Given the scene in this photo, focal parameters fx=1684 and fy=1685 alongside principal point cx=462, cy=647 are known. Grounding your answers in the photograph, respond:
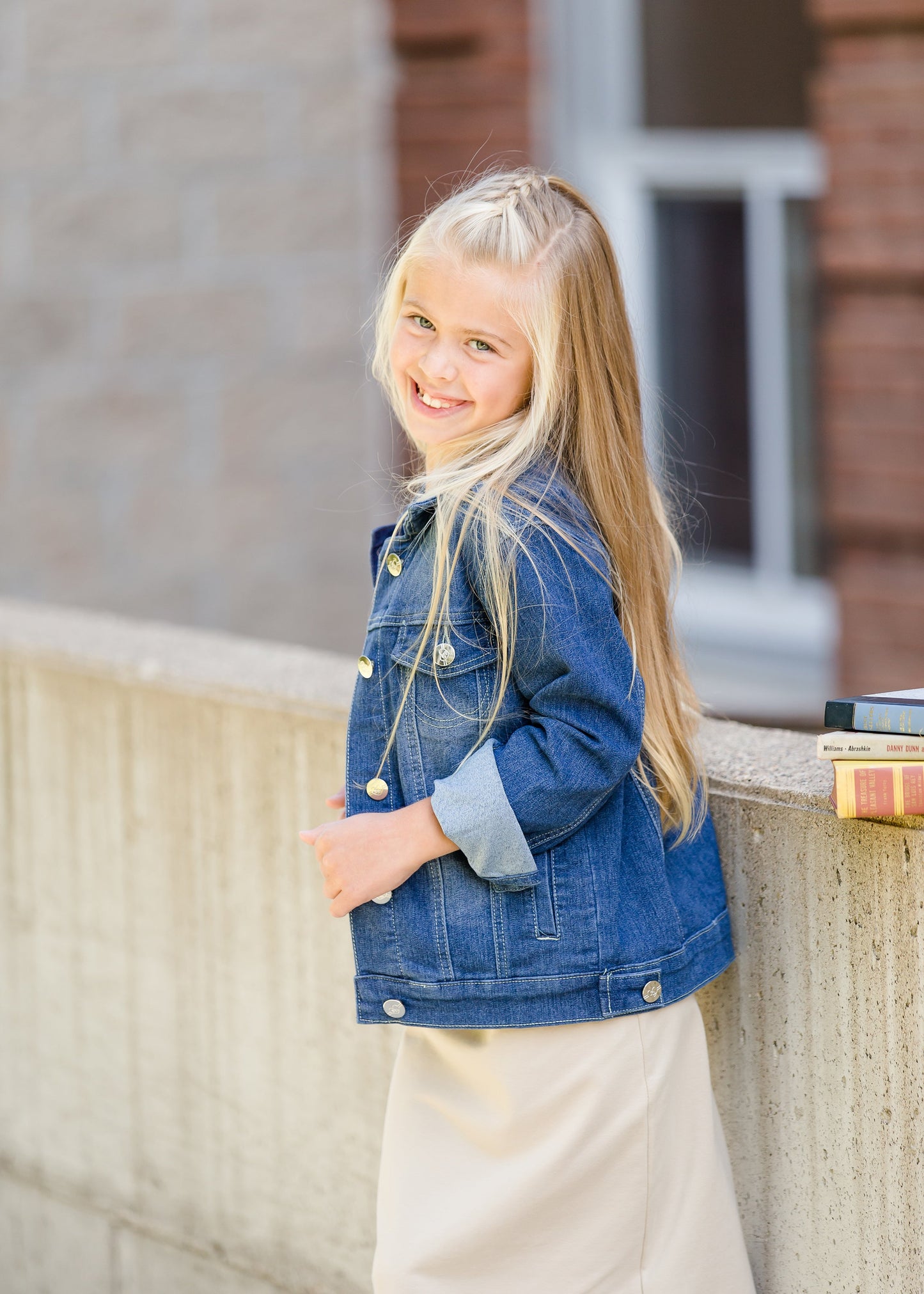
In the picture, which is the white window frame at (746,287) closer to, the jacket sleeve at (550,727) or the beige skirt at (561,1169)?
the beige skirt at (561,1169)

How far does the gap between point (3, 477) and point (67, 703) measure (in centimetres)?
260

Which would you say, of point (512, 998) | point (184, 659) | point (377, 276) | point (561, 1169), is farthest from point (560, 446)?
point (377, 276)

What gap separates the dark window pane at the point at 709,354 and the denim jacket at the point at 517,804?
4282 millimetres

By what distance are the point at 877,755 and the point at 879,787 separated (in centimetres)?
4

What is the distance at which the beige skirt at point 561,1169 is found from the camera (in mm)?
1879

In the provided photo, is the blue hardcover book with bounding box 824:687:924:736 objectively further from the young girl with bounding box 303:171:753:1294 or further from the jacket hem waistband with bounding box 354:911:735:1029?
the jacket hem waistband with bounding box 354:911:735:1029

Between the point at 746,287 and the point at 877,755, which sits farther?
the point at 746,287

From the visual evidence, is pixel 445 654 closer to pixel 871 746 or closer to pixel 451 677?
pixel 451 677

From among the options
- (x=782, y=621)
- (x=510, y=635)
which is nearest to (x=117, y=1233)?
(x=510, y=635)

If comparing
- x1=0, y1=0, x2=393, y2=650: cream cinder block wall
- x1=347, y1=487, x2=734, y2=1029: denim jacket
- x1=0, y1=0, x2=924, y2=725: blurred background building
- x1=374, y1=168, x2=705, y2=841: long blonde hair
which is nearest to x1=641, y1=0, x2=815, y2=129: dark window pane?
x1=0, y1=0, x2=924, y2=725: blurred background building

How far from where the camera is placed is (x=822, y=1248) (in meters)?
2.03

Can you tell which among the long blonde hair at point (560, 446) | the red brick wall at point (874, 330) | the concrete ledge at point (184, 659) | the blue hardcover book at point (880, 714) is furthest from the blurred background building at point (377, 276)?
the blue hardcover book at point (880, 714)

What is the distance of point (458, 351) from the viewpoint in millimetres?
1871

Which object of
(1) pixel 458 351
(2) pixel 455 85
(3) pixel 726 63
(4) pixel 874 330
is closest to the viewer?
(1) pixel 458 351
